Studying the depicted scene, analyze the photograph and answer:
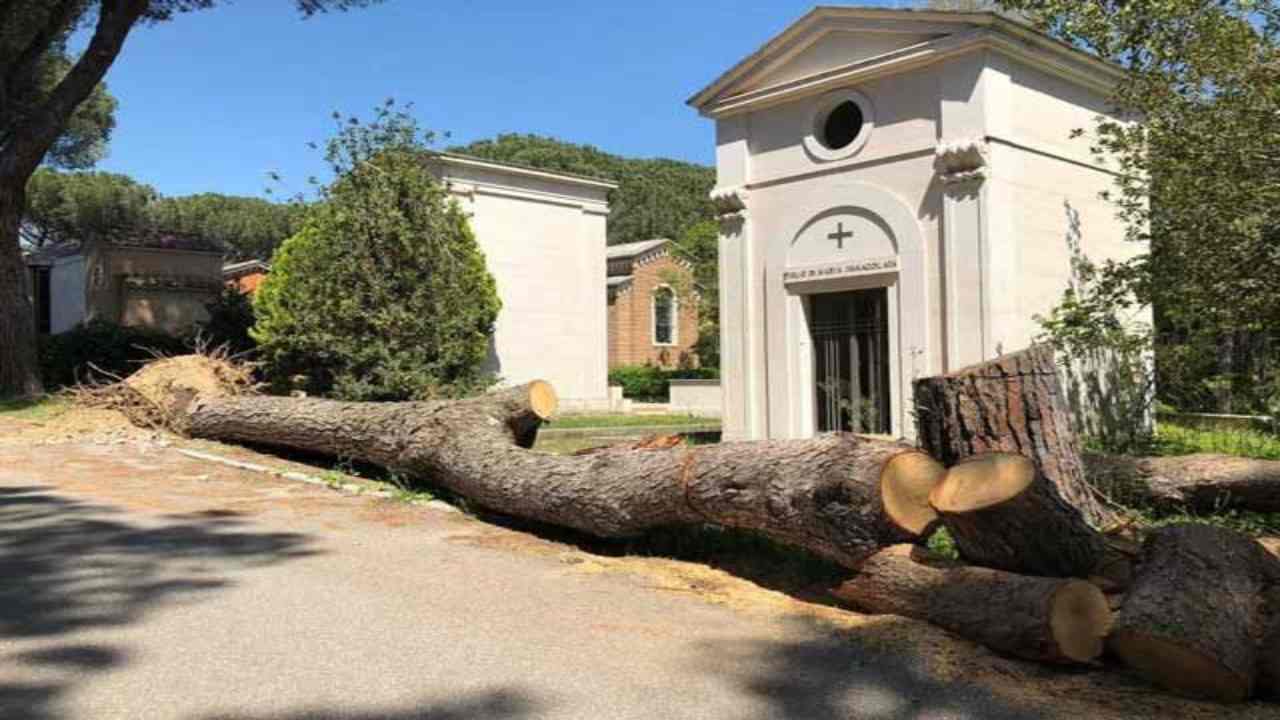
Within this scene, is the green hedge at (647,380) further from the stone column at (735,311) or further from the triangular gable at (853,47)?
the triangular gable at (853,47)

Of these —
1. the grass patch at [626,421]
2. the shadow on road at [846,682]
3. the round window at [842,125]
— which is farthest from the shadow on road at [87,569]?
the grass patch at [626,421]

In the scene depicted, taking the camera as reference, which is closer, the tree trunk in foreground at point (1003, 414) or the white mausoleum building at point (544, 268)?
the tree trunk in foreground at point (1003, 414)

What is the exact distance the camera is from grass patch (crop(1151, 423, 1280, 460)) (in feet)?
33.6

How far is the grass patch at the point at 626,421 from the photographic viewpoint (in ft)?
58.4

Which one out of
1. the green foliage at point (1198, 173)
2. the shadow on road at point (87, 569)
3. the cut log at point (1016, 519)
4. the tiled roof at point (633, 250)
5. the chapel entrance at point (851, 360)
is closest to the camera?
the shadow on road at point (87, 569)

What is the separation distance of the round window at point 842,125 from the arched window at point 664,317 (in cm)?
2244

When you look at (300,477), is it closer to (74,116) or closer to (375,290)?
(375,290)

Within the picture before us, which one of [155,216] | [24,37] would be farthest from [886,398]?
[155,216]

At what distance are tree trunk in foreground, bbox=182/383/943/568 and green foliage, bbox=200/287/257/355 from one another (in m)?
9.53

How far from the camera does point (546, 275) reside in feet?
68.4

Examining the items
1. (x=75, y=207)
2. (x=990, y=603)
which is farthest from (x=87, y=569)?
(x=75, y=207)

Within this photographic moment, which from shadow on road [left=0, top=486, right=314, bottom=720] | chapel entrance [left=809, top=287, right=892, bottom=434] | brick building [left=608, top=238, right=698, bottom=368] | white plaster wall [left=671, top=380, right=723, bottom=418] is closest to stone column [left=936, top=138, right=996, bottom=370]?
chapel entrance [left=809, top=287, right=892, bottom=434]

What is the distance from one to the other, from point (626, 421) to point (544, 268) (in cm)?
409

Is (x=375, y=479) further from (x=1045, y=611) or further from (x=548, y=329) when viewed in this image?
(x=548, y=329)
